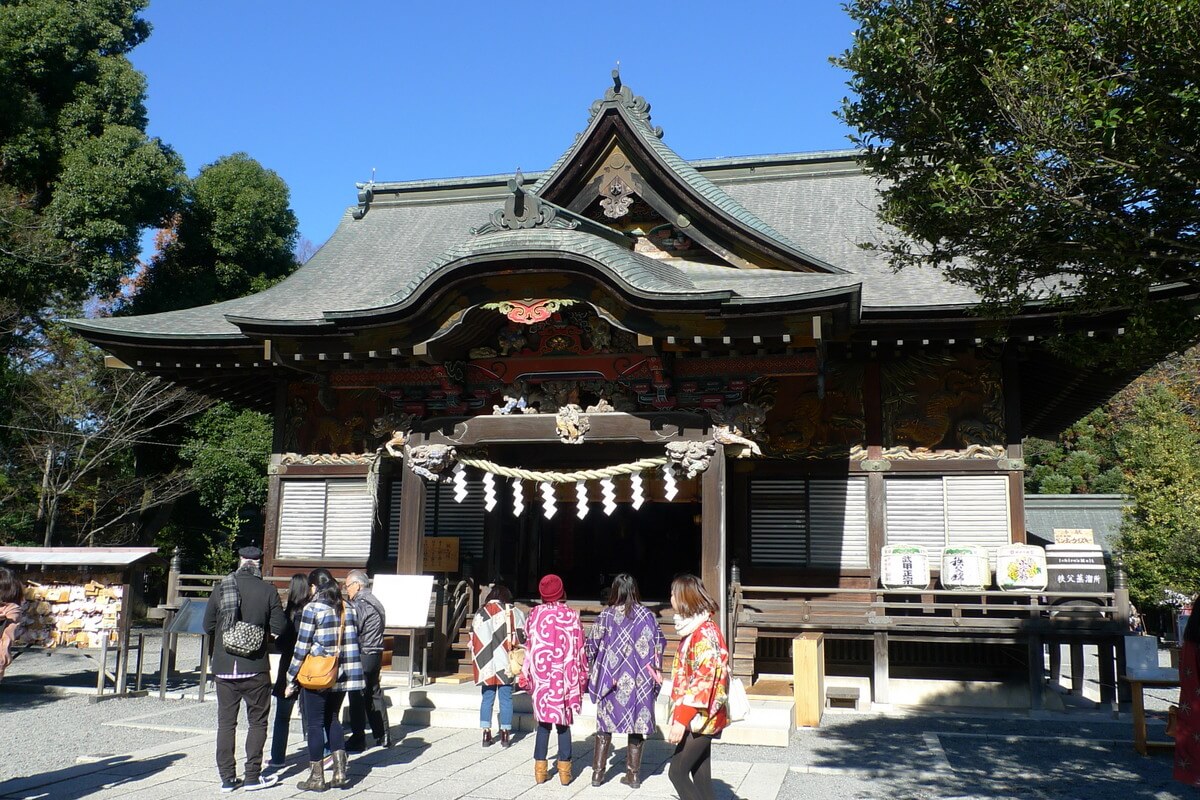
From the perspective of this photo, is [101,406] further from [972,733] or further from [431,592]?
[972,733]

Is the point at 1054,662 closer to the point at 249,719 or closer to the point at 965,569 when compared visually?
the point at 965,569

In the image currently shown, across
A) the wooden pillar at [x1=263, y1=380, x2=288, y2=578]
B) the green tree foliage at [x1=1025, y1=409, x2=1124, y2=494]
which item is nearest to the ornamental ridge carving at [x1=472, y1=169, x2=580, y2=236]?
the wooden pillar at [x1=263, y1=380, x2=288, y2=578]

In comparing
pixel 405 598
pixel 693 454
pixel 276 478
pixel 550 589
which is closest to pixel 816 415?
pixel 693 454

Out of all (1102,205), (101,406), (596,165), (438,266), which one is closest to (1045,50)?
(1102,205)

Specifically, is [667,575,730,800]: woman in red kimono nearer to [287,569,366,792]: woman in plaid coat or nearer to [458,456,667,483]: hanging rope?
[287,569,366,792]: woman in plaid coat

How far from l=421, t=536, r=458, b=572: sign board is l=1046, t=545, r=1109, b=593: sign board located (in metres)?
7.10

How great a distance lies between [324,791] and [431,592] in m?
4.00

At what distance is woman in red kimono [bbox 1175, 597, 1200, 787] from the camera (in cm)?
563

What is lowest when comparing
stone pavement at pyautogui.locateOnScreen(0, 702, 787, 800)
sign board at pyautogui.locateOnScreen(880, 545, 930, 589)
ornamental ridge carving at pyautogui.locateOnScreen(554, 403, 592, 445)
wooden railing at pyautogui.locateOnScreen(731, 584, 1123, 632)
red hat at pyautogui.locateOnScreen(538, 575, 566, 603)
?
stone pavement at pyautogui.locateOnScreen(0, 702, 787, 800)

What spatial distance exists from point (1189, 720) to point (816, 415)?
5.78m

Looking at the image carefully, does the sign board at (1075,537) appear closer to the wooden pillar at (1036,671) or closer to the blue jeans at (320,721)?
the wooden pillar at (1036,671)

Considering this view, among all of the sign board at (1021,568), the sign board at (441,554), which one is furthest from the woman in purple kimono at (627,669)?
the sign board at (441,554)

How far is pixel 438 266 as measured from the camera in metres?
9.71

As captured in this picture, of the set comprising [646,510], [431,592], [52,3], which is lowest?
[431,592]
